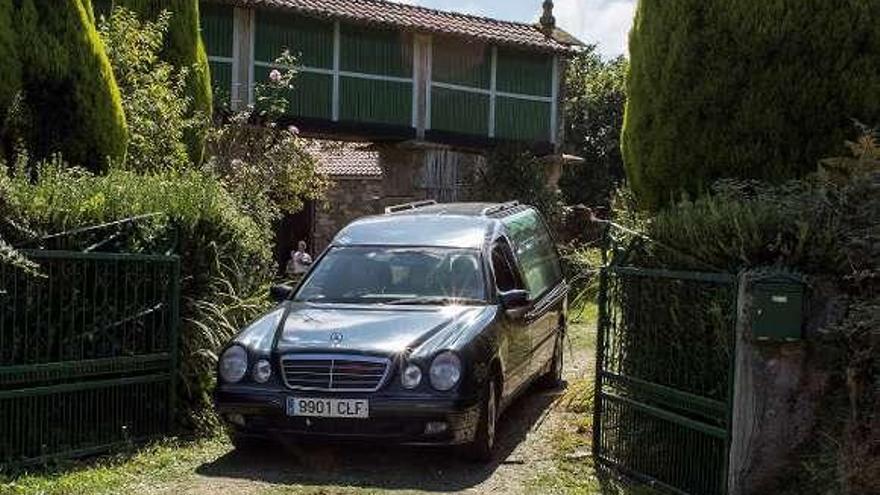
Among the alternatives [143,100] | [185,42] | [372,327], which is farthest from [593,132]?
[372,327]

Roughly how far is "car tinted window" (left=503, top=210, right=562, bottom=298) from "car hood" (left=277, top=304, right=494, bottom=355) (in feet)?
5.35

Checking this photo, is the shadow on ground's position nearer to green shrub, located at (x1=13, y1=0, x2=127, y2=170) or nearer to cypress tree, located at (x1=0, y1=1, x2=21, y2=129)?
green shrub, located at (x1=13, y1=0, x2=127, y2=170)

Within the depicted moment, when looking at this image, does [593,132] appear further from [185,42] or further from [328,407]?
[328,407]

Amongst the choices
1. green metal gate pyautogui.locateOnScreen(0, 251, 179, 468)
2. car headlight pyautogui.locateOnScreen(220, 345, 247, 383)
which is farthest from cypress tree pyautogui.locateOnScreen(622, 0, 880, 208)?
green metal gate pyautogui.locateOnScreen(0, 251, 179, 468)

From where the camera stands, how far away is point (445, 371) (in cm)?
668

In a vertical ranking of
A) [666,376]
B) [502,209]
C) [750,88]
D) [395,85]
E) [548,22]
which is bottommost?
[666,376]

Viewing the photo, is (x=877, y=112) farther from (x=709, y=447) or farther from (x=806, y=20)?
(x=709, y=447)

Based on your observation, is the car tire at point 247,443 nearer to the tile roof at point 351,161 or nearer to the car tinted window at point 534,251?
the car tinted window at point 534,251

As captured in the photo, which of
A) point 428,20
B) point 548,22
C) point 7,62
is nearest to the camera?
point 7,62

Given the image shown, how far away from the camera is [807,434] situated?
5.71 meters

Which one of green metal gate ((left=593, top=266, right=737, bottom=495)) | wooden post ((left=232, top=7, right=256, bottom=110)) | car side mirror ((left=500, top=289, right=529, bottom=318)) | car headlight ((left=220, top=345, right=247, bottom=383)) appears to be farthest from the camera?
wooden post ((left=232, top=7, right=256, bottom=110))

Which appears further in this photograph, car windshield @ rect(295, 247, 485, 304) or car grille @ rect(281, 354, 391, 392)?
car windshield @ rect(295, 247, 485, 304)

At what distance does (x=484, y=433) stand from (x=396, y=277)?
1.65 metres

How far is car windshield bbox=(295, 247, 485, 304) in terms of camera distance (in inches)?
308
